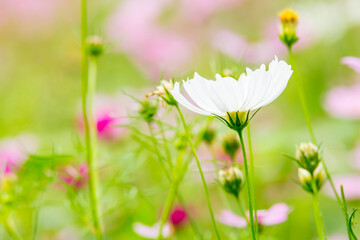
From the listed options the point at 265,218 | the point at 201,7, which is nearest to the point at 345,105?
the point at 265,218

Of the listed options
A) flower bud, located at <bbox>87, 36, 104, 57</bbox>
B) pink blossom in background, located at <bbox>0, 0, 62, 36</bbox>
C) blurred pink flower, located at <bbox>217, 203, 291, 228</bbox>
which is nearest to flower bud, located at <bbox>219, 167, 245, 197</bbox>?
blurred pink flower, located at <bbox>217, 203, 291, 228</bbox>

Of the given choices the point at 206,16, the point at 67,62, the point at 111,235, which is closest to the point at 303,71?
the point at 206,16

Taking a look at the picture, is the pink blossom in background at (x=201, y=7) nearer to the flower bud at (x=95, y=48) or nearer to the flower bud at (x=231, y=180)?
the flower bud at (x=95, y=48)

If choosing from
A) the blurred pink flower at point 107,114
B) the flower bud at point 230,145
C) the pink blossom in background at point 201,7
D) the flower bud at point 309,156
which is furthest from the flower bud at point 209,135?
the pink blossom in background at point 201,7

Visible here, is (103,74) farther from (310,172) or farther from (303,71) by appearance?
(310,172)

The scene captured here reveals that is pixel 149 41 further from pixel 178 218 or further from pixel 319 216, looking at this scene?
pixel 319 216
